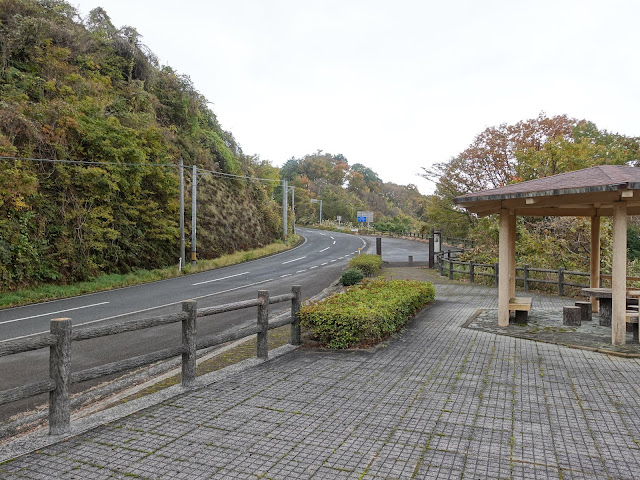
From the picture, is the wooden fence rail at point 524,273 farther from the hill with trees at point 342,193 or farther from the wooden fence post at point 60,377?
the hill with trees at point 342,193

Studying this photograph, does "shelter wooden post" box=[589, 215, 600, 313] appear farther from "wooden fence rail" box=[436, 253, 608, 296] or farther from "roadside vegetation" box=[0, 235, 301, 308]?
"roadside vegetation" box=[0, 235, 301, 308]

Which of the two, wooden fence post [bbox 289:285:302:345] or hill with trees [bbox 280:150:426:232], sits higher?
hill with trees [bbox 280:150:426:232]

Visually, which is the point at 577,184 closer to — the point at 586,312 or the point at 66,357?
the point at 586,312

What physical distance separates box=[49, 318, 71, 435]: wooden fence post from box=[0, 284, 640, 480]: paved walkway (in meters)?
0.26

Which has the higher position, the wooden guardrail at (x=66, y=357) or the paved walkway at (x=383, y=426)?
the wooden guardrail at (x=66, y=357)

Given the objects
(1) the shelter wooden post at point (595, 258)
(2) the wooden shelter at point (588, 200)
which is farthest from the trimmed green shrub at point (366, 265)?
(2) the wooden shelter at point (588, 200)

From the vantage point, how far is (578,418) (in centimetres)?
429

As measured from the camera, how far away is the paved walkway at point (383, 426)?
10.9 feet

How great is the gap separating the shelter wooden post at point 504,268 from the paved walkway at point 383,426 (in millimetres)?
2433

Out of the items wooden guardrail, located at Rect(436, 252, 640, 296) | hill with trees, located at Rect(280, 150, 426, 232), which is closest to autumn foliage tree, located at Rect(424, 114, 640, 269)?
wooden guardrail, located at Rect(436, 252, 640, 296)

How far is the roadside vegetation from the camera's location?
44.2ft

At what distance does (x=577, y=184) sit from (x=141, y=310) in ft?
35.9

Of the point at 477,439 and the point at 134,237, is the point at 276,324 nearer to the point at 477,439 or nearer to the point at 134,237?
the point at 477,439

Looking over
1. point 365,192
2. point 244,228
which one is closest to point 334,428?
point 244,228
